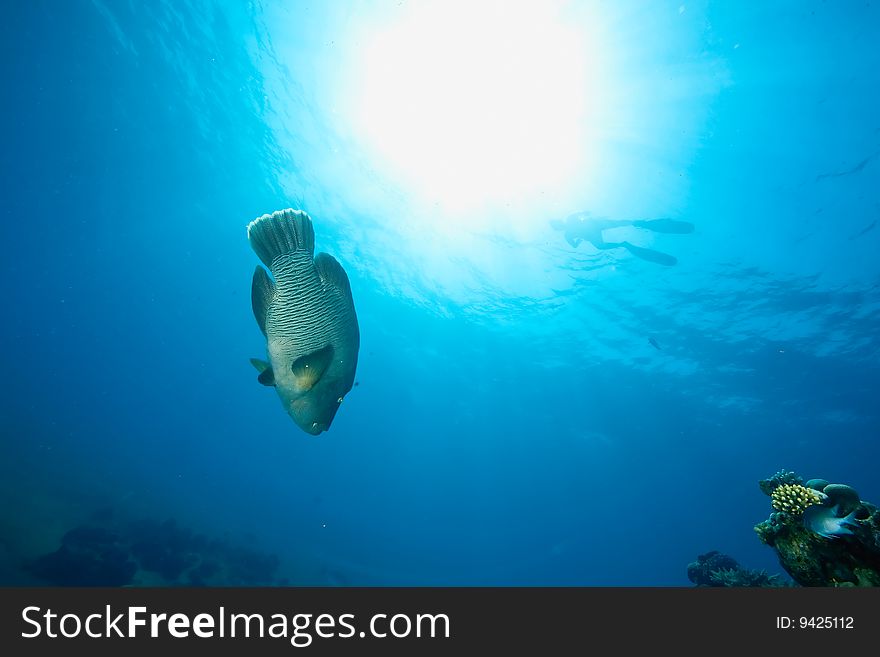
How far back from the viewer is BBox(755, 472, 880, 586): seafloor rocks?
3057 millimetres

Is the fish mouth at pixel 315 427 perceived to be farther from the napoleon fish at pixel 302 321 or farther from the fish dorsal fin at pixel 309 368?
the fish dorsal fin at pixel 309 368

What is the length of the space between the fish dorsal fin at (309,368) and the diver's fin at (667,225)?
19.6 metres

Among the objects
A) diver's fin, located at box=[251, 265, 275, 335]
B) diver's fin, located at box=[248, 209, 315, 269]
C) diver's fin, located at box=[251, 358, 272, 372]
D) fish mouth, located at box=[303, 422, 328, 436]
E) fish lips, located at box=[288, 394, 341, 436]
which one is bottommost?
fish mouth, located at box=[303, 422, 328, 436]

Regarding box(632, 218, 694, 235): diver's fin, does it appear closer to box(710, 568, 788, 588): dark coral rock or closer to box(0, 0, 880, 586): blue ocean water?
box(0, 0, 880, 586): blue ocean water

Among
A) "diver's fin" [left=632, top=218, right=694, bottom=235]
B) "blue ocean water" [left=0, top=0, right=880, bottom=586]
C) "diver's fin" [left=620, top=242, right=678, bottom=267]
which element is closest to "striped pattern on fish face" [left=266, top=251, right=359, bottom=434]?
"blue ocean water" [left=0, top=0, right=880, bottom=586]

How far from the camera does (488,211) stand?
2014 centimetres

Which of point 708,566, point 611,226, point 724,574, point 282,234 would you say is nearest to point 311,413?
point 282,234

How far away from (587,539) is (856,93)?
83.3 m

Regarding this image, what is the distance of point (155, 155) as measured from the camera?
2578cm

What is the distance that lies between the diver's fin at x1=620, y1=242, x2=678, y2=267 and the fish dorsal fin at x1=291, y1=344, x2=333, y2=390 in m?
20.6

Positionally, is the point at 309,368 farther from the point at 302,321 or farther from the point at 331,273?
the point at 331,273

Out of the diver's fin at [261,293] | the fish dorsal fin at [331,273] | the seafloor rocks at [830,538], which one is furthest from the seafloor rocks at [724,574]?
the diver's fin at [261,293]

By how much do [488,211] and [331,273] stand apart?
19457mm

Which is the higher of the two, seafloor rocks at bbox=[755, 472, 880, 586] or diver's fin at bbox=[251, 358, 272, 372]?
diver's fin at bbox=[251, 358, 272, 372]
